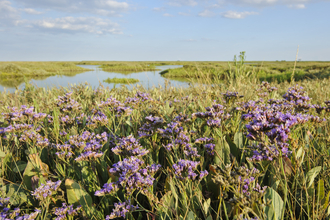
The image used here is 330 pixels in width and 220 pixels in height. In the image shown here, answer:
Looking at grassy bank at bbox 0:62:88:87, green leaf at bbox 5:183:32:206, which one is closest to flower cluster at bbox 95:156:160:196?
green leaf at bbox 5:183:32:206

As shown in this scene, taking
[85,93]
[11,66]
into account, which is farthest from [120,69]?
[85,93]

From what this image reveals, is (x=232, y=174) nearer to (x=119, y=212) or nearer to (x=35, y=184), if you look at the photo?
(x=119, y=212)

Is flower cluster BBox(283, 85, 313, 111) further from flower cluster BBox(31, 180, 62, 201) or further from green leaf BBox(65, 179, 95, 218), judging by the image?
flower cluster BBox(31, 180, 62, 201)

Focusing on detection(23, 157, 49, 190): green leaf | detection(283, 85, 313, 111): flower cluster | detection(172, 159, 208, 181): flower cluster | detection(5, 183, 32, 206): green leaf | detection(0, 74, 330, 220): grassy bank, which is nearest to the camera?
detection(0, 74, 330, 220): grassy bank

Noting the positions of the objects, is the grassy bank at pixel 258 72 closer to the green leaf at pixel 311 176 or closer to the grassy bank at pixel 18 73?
the green leaf at pixel 311 176

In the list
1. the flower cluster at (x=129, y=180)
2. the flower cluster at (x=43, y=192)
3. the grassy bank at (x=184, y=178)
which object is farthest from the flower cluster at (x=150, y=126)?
the flower cluster at (x=43, y=192)

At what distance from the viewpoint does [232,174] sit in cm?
125

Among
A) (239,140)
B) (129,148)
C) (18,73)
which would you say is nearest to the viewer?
(129,148)

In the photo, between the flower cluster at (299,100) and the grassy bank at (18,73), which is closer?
the flower cluster at (299,100)

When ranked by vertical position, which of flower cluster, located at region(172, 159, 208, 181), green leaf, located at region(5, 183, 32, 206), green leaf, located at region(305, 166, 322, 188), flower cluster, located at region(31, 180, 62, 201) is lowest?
green leaf, located at region(5, 183, 32, 206)

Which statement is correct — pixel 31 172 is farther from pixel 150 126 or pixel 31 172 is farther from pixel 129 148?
pixel 150 126

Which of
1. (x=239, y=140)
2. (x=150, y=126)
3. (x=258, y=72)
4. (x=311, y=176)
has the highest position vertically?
(x=258, y=72)

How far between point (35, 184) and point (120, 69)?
223 feet

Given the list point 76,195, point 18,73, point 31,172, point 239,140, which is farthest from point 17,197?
point 18,73
